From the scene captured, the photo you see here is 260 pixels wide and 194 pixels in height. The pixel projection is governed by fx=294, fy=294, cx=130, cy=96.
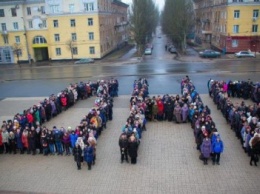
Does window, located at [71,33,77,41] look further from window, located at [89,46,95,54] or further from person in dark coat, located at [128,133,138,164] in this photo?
person in dark coat, located at [128,133,138,164]

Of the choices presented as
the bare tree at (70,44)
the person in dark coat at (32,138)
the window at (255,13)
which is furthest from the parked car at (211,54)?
A: the person in dark coat at (32,138)

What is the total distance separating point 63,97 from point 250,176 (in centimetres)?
1302

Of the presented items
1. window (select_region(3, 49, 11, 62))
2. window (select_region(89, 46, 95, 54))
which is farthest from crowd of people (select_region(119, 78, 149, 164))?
window (select_region(3, 49, 11, 62))

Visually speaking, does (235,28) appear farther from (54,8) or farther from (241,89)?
(54,8)

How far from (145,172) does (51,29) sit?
4164 centimetres

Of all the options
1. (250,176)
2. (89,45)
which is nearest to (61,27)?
(89,45)

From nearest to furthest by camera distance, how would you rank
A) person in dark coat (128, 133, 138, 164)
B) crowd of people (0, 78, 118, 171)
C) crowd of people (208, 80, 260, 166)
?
crowd of people (208, 80, 260, 166) → person in dark coat (128, 133, 138, 164) → crowd of people (0, 78, 118, 171)

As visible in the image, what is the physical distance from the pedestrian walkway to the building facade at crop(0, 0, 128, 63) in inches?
1413

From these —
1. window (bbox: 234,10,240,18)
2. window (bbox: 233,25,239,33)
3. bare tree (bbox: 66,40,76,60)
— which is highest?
window (bbox: 234,10,240,18)

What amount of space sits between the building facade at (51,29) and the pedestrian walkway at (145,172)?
3590 cm

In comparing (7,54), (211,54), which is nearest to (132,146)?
(211,54)

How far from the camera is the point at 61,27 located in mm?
48188

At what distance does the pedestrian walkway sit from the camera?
10.7 meters

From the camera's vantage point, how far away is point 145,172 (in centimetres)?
1173
